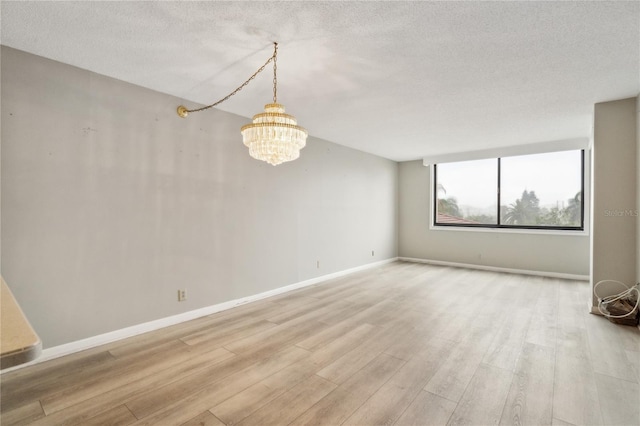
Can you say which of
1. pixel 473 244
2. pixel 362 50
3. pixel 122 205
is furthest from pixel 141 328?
pixel 473 244

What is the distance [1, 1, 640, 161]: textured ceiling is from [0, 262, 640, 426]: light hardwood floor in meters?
2.48

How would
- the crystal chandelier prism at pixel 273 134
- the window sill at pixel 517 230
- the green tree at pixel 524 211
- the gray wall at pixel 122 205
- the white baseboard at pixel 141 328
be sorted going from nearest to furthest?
the crystal chandelier prism at pixel 273 134, the gray wall at pixel 122 205, the white baseboard at pixel 141 328, the window sill at pixel 517 230, the green tree at pixel 524 211

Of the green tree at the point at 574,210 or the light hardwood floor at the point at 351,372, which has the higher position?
the green tree at the point at 574,210

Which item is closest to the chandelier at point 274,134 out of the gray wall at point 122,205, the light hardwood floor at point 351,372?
the gray wall at point 122,205

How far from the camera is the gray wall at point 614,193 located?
3363 millimetres

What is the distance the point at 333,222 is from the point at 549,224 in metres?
4.08

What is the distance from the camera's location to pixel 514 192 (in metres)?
6.00

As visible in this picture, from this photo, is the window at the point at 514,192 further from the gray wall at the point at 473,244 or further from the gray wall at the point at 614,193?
the gray wall at the point at 614,193

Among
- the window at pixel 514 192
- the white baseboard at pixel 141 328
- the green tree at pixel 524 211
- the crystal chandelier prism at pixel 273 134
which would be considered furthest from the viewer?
the green tree at pixel 524 211

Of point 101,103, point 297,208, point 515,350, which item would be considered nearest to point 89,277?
point 101,103

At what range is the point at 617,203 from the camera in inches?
135

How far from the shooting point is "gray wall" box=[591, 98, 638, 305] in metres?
3.36

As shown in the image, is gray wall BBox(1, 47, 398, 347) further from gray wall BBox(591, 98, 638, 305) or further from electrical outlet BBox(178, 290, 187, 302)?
gray wall BBox(591, 98, 638, 305)

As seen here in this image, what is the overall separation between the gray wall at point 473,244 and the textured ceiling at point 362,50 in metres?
2.65
